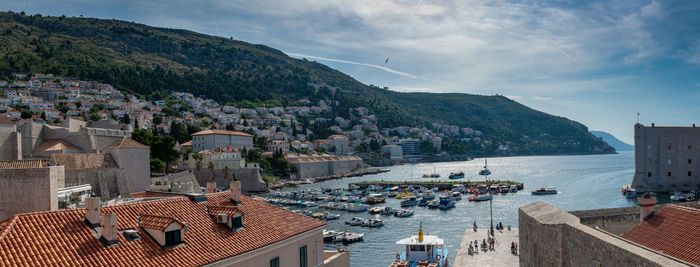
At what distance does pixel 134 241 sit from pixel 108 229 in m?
0.58

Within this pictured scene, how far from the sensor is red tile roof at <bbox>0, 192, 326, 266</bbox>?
6859mm

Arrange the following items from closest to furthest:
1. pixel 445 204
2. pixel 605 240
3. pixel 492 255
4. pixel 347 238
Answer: pixel 605 240
pixel 492 255
pixel 347 238
pixel 445 204

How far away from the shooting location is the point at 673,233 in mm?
9336

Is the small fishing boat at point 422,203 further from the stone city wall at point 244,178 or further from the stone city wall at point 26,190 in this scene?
the stone city wall at point 26,190

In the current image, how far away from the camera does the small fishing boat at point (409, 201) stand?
162 feet

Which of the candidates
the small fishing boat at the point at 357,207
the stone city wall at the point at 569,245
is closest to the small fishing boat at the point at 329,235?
the small fishing boat at the point at 357,207

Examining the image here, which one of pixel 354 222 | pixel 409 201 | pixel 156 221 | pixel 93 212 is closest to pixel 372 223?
pixel 354 222

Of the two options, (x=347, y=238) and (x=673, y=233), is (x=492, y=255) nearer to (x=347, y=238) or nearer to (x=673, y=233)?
(x=347, y=238)

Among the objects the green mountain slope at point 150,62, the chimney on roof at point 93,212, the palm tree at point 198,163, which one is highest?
the green mountain slope at point 150,62

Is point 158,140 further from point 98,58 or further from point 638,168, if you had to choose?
point 98,58

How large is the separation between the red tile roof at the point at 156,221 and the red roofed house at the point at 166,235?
0.02 meters

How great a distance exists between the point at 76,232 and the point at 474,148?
189m

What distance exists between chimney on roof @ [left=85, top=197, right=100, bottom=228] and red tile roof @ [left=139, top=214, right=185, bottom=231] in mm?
776

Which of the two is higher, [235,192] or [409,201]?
[235,192]
